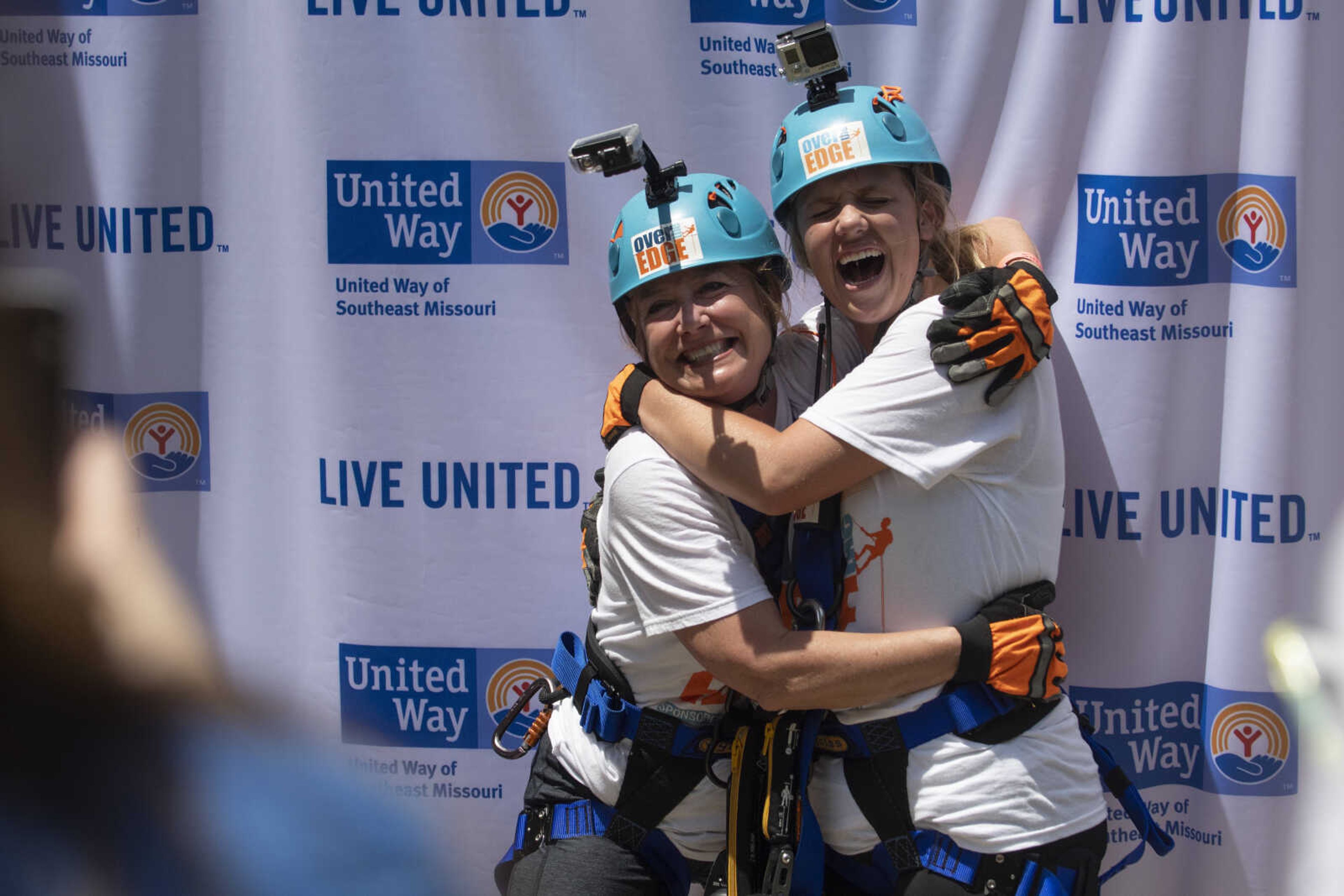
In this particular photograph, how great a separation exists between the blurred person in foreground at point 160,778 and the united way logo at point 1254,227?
2843 millimetres

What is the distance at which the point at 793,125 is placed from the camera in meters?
2.32

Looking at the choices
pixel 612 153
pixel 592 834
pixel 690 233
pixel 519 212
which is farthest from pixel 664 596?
pixel 519 212

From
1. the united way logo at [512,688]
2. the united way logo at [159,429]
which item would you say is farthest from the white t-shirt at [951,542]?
the united way logo at [159,429]

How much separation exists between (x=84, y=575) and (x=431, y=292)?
4.47 feet

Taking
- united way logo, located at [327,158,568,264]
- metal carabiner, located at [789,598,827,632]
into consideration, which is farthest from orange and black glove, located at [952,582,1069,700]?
united way logo, located at [327,158,568,264]

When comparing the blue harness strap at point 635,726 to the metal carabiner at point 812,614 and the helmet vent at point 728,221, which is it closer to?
the metal carabiner at point 812,614

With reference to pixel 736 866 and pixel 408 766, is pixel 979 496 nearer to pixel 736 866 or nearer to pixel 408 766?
pixel 736 866

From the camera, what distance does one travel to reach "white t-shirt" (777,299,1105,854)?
6.53 feet

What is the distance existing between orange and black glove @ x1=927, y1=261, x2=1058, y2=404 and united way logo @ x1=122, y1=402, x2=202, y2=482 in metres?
2.22

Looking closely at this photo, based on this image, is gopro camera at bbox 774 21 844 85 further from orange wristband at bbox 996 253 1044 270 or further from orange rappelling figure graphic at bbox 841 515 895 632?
orange rappelling figure graphic at bbox 841 515 895 632

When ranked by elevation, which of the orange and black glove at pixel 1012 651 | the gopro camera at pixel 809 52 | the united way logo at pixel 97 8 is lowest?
the orange and black glove at pixel 1012 651

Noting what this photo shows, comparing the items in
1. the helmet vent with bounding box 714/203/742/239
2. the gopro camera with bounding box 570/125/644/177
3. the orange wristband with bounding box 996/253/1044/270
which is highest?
the gopro camera with bounding box 570/125/644/177

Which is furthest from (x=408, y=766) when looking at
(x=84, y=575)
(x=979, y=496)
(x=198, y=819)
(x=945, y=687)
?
(x=979, y=496)

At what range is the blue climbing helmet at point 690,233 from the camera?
7.27ft
